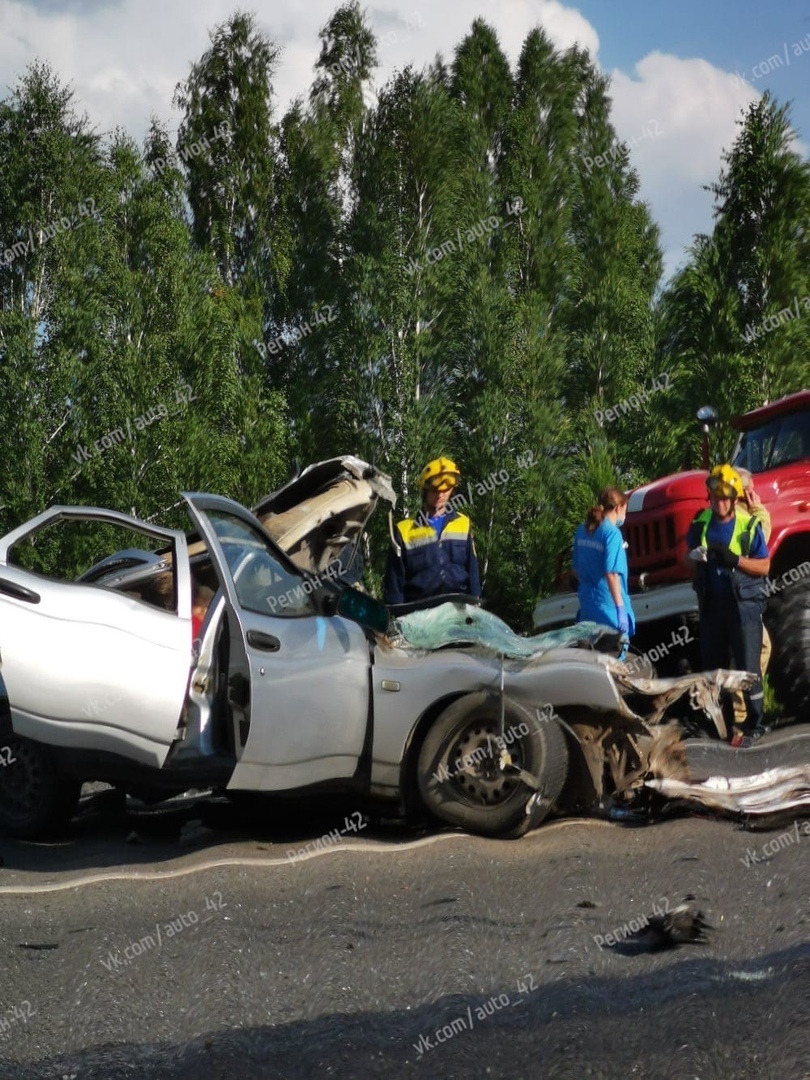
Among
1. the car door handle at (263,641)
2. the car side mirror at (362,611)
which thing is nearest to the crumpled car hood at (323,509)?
the car side mirror at (362,611)

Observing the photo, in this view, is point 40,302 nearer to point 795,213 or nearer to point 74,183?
point 74,183

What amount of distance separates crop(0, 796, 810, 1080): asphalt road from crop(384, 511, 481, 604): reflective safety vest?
1.45 meters

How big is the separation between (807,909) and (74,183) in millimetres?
25371

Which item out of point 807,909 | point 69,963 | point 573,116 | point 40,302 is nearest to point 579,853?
point 807,909

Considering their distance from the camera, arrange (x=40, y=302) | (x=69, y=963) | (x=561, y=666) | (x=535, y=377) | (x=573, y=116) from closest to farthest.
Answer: (x=69, y=963) < (x=561, y=666) < (x=40, y=302) < (x=535, y=377) < (x=573, y=116)

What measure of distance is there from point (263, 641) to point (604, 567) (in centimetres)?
399

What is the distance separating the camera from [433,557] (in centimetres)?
820

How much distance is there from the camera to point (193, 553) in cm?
782

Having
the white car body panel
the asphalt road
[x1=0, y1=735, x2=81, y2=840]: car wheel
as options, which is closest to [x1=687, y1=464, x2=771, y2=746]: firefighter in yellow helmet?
the asphalt road

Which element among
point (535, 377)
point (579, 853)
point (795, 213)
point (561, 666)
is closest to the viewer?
point (579, 853)

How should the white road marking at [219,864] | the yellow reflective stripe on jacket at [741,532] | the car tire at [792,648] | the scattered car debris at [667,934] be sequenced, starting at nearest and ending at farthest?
the scattered car debris at [667,934]
the white road marking at [219,864]
the yellow reflective stripe on jacket at [741,532]
the car tire at [792,648]

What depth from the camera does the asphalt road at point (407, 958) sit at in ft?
12.5

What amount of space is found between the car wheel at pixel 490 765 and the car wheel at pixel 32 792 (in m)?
1.87

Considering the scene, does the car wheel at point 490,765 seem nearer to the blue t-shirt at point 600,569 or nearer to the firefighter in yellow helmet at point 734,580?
the blue t-shirt at point 600,569
